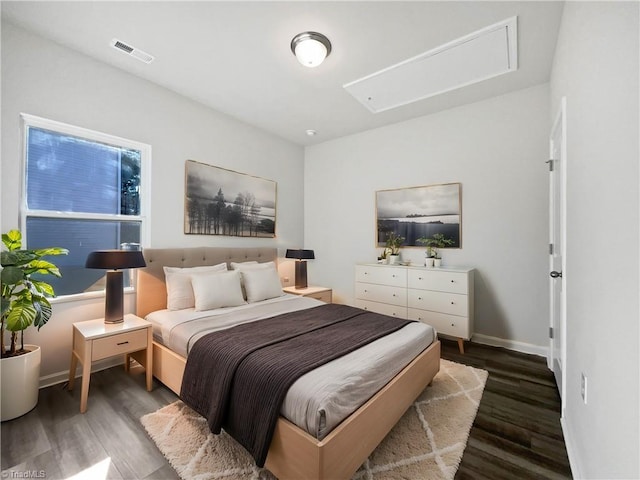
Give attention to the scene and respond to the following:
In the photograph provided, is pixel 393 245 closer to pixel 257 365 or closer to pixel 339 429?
pixel 257 365

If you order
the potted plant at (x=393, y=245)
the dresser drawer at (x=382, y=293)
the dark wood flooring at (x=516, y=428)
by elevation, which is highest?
the potted plant at (x=393, y=245)

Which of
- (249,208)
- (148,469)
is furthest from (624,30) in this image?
(249,208)

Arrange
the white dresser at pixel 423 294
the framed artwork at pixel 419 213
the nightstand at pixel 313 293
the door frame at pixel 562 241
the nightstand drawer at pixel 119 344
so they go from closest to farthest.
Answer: the door frame at pixel 562 241 → the nightstand drawer at pixel 119 344 → the white dresser at pixel 423 294 → the framed artwork at pixel 419 213 → the nightstand at pixel 313 293

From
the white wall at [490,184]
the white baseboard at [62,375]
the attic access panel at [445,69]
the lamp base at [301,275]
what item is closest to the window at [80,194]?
the white baseboard at [62,375]

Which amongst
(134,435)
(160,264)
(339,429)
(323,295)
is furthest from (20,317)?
(323,295)

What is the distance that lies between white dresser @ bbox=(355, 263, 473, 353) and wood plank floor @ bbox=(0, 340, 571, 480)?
755mm

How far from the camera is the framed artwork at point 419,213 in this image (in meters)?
3.56

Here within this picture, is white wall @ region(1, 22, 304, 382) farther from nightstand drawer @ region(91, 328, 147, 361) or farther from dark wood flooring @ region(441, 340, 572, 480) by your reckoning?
dark wood flooring @ region(441, 340, 572, 480)

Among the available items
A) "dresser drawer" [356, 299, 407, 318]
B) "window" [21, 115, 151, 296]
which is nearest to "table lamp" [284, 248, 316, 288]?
"dresser drawer" [356, 299, 407, 318]

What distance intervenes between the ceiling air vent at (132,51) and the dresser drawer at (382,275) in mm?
3185

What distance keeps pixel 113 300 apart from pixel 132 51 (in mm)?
2125

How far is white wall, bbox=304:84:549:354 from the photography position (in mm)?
3047

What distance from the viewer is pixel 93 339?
6.80 feet

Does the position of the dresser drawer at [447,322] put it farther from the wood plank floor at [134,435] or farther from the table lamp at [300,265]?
the table lamp at [300,265]
